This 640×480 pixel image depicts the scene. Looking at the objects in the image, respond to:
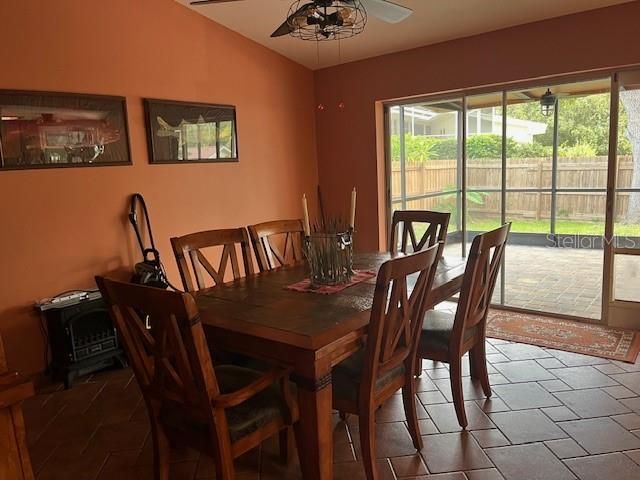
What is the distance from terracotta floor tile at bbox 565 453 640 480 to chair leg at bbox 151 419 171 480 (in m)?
1.75

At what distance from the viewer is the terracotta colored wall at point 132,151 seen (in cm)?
316

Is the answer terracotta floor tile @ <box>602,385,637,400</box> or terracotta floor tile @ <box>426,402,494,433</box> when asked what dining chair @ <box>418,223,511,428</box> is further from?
terracotta floor tile @ <box>602,385,637,400</box>

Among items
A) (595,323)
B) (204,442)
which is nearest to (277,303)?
(204,442)

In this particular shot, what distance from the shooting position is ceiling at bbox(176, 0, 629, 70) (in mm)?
3508

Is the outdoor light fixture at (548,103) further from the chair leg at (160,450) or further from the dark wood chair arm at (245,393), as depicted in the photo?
the chair leg at (160,450)

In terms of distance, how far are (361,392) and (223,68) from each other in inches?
129

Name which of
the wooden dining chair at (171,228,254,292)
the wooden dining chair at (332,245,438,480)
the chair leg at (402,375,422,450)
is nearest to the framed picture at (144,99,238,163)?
the wooden dining chair at (171,228,254,292)

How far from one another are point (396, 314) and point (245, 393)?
26.6 inches

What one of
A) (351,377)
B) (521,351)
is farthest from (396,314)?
(521,351)

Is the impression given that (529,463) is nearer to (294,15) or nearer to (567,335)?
(567,335)

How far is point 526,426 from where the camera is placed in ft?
8.20

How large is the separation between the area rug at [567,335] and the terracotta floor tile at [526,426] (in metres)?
1.05

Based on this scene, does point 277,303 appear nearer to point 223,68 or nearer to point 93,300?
point 93,300

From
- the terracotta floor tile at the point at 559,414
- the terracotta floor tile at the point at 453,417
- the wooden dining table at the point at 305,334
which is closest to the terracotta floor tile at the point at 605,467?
the terracotta floor tile at the point at 559,414
